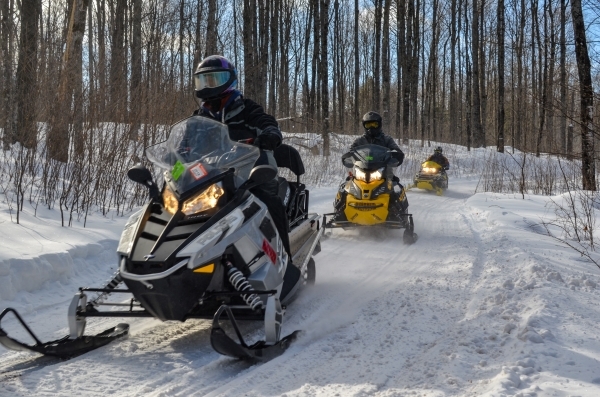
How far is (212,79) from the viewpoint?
4.56 metres

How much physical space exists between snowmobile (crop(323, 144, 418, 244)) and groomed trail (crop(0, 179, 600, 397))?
1980 millimetres

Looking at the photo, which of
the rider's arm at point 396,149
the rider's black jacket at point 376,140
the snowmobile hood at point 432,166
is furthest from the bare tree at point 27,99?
the snowmobile hood at point 432,166

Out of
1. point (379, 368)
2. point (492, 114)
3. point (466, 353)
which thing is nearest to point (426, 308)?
point (466, 353)

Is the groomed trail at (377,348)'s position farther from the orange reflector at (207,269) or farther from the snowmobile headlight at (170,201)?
the snowmobile headlight at (170,201)

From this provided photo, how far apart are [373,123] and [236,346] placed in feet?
20.7

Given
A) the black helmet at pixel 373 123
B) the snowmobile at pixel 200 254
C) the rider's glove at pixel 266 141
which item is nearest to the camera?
the snowmobile at pixel 200 254

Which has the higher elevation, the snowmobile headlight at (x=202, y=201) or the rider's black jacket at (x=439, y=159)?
the rider's black jacket at (x=439, y=159)

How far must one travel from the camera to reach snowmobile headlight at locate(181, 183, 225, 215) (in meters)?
3.62

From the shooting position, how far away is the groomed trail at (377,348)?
2.96 meters

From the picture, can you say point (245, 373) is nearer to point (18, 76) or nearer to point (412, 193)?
point (18, 76)

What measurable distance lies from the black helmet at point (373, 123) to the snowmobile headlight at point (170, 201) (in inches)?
220

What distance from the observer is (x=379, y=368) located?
3.26m

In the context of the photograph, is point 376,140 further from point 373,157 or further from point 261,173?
point 261,173

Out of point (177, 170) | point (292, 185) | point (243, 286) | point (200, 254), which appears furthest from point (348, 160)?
point (200, 254)
